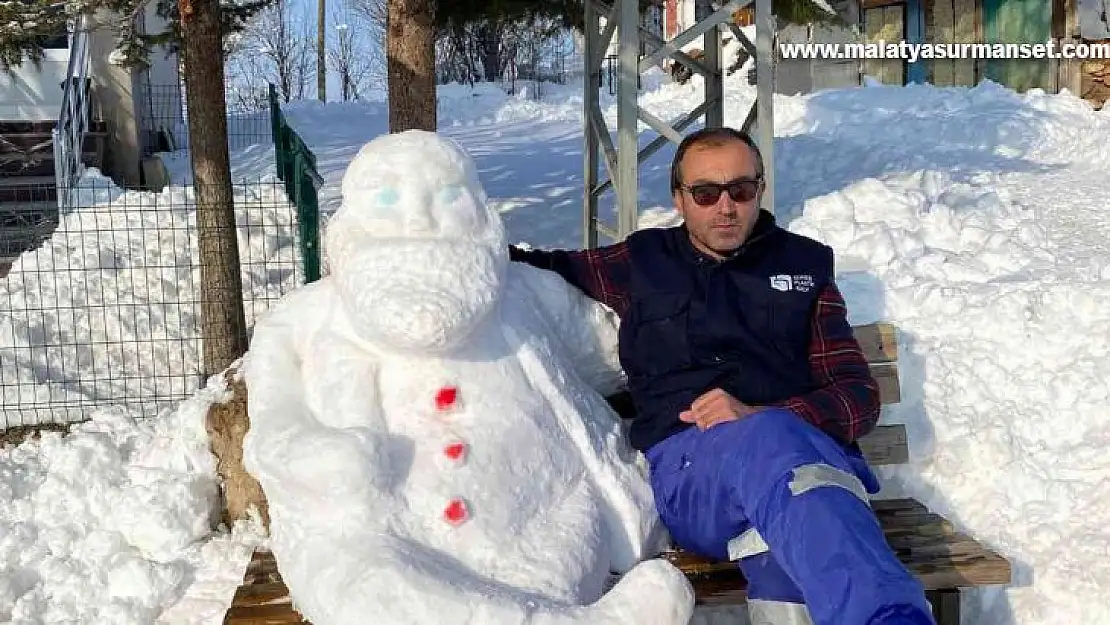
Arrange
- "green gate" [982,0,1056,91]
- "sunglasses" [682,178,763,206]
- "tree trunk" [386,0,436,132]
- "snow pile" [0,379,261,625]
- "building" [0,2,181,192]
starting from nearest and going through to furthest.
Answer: "sunglasses" [682,178,763,206]
"snow pile" [0,379,261,625]
"tree trunk" [386,0,436,132]
"building" [0,2,181,192]
"green gate" [982,0,1056,91]

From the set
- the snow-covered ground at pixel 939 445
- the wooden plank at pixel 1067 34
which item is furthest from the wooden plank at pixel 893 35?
the snow-covered ground at pixel 939 445

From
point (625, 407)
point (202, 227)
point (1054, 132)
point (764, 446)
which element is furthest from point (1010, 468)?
point (1054, 132)

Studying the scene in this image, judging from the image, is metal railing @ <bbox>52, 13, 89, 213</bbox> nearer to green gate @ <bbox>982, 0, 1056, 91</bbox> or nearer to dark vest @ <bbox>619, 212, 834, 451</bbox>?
dark vest @ <bbox>619, 212, 834, 451</bbox>

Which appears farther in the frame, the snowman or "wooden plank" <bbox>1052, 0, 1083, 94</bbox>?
"wooden plank" <bbox>1052, 0, 1083, 94</bbox>

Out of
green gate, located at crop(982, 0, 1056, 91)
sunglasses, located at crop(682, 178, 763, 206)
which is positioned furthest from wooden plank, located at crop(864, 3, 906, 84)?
sunglasses, located at crop(682, 178, 763, 206)

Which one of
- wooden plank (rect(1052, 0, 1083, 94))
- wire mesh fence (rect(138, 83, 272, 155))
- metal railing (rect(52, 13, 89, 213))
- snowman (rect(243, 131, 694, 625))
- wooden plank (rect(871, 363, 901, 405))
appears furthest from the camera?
wooden plank (rect(1052, 0, 1083, 94))

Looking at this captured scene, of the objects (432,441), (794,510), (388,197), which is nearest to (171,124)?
(388,197)

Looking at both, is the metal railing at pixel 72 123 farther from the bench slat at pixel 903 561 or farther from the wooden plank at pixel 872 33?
the wooden plank at pixel 872 33

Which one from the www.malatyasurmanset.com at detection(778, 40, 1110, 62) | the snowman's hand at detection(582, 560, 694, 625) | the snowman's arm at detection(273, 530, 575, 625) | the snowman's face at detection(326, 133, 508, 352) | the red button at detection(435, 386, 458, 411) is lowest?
the snowman's hand at detection(582, 560, 694, 625)

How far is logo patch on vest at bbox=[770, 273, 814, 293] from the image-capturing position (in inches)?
117

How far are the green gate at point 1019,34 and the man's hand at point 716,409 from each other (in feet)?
51.7

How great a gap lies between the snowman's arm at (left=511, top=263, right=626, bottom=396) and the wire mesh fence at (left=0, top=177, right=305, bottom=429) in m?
3.74

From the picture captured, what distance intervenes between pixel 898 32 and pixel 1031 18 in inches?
107

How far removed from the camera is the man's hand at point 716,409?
2.71 m
